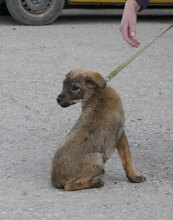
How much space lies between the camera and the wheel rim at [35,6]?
1196 cm

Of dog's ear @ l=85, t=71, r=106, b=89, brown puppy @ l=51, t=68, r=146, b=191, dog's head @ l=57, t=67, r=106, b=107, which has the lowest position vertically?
brown puppy @ l=51, t=68, r=146, b=191

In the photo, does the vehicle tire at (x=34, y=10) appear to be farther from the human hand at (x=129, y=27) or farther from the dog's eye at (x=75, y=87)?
the human hand at (x=129, y=27)

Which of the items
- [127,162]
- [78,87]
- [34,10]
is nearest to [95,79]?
[78,87]

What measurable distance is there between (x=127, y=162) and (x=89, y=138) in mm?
388

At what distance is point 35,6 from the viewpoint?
39.3ft

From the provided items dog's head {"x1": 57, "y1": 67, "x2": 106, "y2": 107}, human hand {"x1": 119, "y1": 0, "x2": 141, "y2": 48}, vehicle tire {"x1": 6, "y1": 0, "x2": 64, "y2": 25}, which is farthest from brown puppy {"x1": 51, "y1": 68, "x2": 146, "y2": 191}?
vehicle tire {"x1": 6, "y1": 0, "x2": 64, "y2": 25}

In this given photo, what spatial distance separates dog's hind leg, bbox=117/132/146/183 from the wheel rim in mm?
6641

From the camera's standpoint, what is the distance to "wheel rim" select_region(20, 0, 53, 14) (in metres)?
12.0

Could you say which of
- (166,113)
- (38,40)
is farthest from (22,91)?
(38,40)

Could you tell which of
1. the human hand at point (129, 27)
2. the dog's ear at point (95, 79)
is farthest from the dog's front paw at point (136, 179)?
the human hand at point (129, 27)

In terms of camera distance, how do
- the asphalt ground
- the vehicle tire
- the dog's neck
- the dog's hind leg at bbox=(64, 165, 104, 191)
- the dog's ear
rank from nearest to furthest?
the asphalt ground
the dog's hind leg at bbox=(64, 165, 104, 191)
the dog's ear
the dog's neck
the vehicle tire

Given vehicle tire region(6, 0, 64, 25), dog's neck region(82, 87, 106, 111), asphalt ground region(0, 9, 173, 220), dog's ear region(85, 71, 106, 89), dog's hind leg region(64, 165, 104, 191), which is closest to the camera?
asphalt ground region(0, 9, 173, 220)

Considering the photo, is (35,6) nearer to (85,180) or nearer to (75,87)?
(75,87)

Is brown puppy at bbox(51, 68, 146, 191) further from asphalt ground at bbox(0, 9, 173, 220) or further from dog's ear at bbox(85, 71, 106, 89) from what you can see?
asphalt ground at bbox(0, 9, 173, 220)
